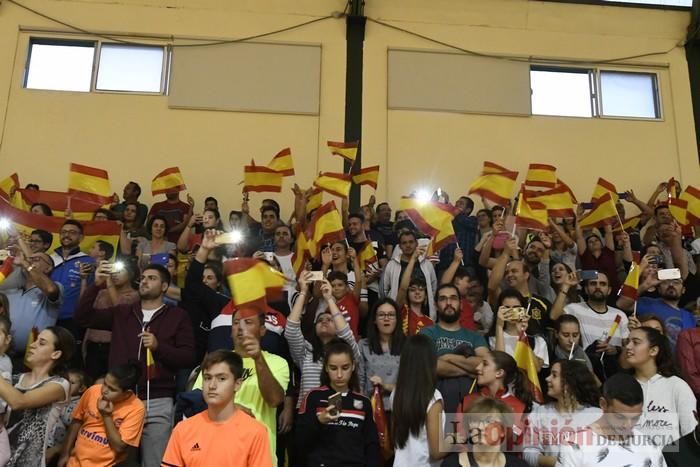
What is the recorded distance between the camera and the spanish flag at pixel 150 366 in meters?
4.18

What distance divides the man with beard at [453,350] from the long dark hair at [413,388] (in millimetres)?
417

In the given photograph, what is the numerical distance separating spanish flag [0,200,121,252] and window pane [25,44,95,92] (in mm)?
3932

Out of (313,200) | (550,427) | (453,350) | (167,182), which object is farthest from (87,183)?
(550,427)

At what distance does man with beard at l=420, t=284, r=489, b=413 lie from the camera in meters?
4.31

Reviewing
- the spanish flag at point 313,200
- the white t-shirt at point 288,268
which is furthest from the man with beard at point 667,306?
the spanish flag at point 313,200

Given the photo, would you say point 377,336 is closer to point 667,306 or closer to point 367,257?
point 367,257

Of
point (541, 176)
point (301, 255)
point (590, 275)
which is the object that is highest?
point (541, 176)

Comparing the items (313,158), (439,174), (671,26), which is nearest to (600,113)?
(671,26)

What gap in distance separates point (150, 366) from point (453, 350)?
1987 millimetres

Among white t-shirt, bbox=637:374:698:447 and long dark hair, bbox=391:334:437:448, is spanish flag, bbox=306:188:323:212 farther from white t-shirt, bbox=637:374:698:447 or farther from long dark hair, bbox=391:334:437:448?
white t-shirt, bbox=637:374:698:447

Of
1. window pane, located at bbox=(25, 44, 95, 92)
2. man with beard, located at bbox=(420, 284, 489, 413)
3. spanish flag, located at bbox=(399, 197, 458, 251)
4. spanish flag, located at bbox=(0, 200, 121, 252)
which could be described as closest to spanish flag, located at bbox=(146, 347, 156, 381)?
man with beard, located at bbox=(420, 284, 489, 413)

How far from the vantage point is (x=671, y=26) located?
10430mm

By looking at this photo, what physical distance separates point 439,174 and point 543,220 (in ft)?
10.4

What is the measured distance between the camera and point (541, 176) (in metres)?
8.37
